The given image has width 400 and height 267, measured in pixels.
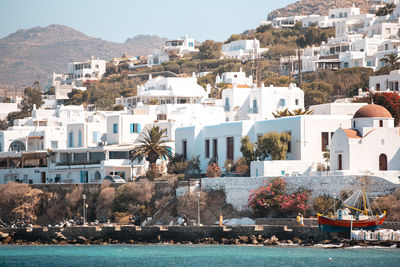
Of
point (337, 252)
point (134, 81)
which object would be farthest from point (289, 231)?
point (134, 81)

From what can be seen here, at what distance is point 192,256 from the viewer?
139ft

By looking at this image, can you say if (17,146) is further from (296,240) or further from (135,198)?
(296,240)

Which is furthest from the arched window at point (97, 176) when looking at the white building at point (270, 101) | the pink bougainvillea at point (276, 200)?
the pink bougainvillea at point (276, 200)

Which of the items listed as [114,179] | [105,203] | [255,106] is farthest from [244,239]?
[255,106]

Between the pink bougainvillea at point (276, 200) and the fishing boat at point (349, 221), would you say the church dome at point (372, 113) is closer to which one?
the pink bougainvillea at point (276, 200)

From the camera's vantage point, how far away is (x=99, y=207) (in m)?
56.4

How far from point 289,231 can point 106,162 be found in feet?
76.9

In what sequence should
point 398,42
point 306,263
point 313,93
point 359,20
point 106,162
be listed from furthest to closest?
point 359,20 < point 398,42 < point 313,93 < point 106,162 < point 306,263

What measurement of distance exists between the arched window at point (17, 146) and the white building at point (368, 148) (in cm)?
3612

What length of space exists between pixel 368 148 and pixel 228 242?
1051 cm

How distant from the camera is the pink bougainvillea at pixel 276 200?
153ft

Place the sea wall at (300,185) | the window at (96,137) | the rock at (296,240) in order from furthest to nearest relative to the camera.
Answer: the window at (96,137), the sea wall at (300,185), the rock at (296,240)

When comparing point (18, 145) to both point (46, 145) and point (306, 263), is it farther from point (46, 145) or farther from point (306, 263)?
point (306, 263)

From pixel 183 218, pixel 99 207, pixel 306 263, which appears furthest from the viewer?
pixel 99 207
